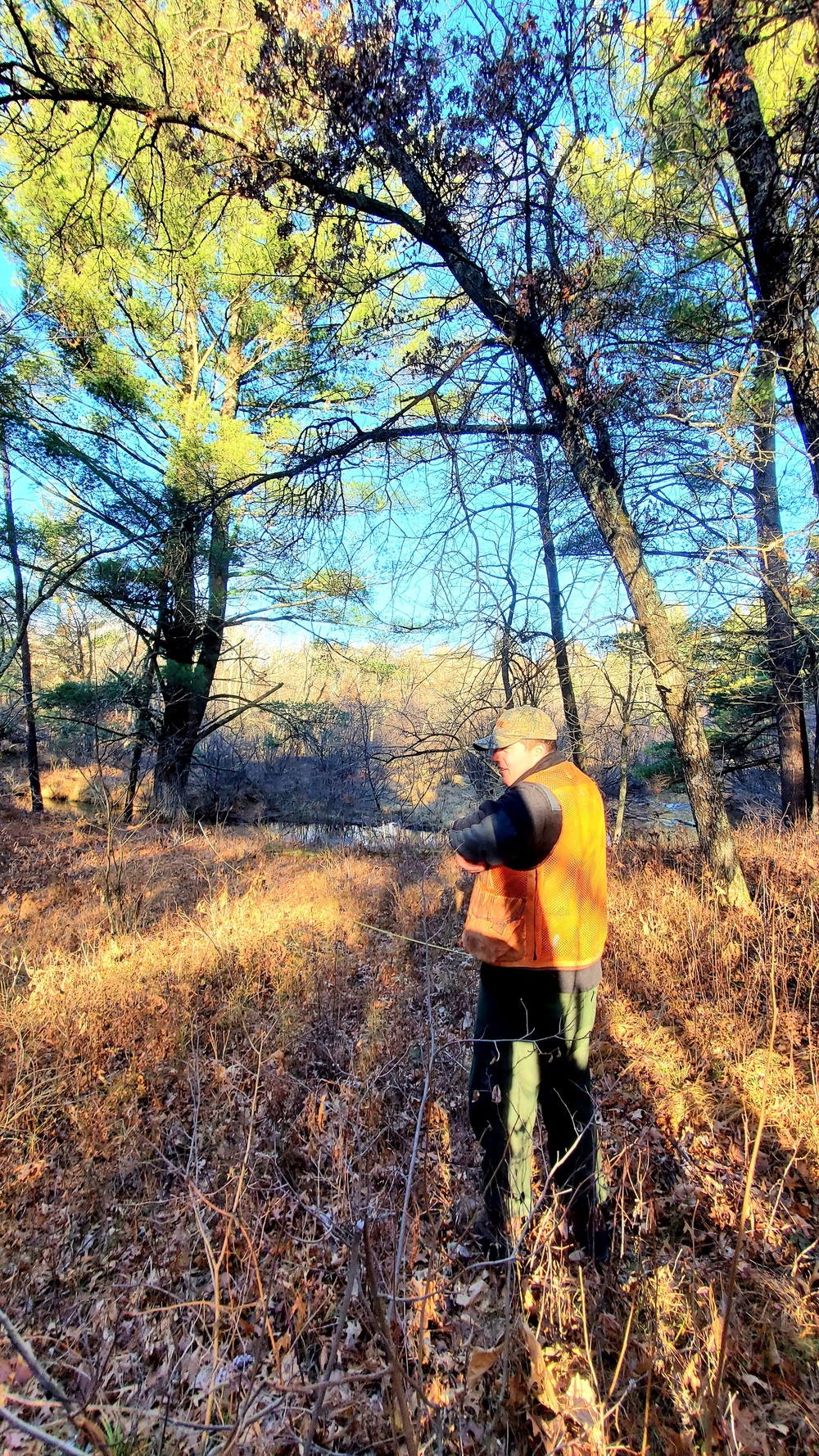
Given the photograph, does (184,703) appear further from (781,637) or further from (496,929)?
(496,929)

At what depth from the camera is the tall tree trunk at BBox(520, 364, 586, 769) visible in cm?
530

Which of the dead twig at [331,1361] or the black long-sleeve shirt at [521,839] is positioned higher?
the black long-sleeve shirt at [521,839]

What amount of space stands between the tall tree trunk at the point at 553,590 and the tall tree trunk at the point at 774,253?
5.25ft

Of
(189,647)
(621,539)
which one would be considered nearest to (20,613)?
(189,647)

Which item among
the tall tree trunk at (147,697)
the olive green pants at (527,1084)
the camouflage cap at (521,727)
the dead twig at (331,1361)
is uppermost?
the tall tree trunk at (147,697)

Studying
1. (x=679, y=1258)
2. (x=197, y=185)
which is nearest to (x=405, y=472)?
(x=197, y=185)

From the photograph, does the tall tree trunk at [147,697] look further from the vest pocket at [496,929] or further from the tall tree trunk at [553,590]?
the vest pocket at [496,929]

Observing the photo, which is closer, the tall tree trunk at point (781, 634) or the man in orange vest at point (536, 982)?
the man in orange vest at point (536, 982)

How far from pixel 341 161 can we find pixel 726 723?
9.06m

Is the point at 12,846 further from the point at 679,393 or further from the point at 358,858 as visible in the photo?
the point at 679,393

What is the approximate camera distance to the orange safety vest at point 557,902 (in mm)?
2055

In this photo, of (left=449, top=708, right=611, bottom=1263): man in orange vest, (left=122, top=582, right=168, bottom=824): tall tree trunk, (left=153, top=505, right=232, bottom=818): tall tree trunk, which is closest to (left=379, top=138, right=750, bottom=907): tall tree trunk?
(left=449, top=708, right=611, bottom=1263): man in orange vest

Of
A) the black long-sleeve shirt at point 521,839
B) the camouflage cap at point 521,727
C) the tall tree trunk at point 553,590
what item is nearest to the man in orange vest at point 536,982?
the black long-sleeve shirt at point 521,839

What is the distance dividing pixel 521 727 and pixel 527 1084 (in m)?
1.31
